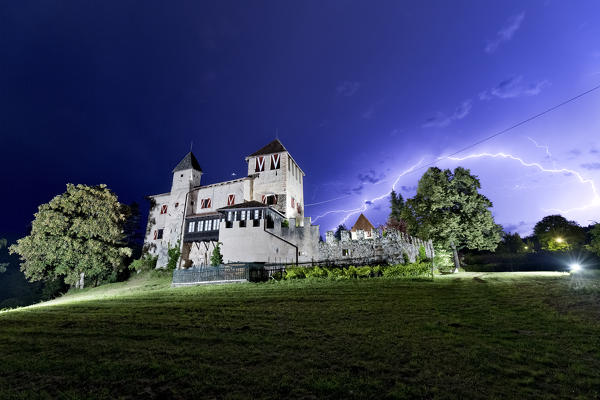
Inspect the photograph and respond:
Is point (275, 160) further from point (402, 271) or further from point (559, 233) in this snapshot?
point (559, 233)

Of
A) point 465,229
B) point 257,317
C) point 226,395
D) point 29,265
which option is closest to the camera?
point 226,395

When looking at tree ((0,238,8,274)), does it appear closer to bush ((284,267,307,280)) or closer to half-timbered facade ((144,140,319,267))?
half-timbered facade ((144,140,319,267))

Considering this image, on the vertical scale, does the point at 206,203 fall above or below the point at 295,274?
above

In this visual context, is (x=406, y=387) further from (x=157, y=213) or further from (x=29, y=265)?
(x=157, y=213)

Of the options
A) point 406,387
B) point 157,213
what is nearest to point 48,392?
point 406,387

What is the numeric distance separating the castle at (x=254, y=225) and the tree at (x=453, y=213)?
88.3 inches

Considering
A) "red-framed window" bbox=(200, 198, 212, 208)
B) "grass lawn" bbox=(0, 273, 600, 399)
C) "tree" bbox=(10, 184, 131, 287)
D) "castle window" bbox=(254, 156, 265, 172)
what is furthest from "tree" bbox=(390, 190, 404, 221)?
"tree" bbox=(10, 184, 131, 287)

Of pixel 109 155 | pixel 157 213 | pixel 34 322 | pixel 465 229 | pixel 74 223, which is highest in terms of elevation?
pixel 109 155

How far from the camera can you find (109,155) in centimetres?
11538

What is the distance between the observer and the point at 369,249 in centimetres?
2356

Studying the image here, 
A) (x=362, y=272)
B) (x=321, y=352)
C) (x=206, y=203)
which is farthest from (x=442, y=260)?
(x=206, y=203)

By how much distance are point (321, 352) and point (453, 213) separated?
2536cm

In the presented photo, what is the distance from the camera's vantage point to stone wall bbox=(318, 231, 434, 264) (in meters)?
22.9

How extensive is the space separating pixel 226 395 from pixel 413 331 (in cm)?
463
